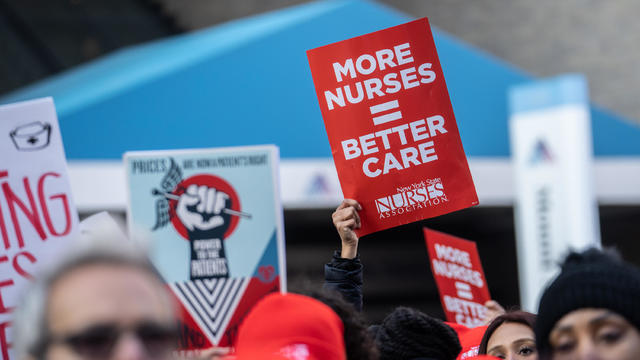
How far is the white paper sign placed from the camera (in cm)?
287

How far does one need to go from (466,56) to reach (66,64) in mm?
6583

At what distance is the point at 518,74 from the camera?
945 cm

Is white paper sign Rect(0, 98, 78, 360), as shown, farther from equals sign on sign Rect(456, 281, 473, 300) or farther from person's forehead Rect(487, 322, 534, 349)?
equals sign on sign Rect(456, 281, 473, 300)

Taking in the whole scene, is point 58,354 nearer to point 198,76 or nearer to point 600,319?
point 600,319

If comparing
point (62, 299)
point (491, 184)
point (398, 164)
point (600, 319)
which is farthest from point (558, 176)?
point (62, 299)

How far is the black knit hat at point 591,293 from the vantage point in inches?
67.4

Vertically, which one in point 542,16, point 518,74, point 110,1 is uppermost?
point 110,1

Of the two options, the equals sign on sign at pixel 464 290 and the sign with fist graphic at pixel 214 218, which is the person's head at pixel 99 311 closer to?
the sign with fist graphic at pixel 214 218

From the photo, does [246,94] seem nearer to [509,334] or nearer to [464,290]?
[464,290]

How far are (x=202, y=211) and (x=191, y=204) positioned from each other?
0.18 feet

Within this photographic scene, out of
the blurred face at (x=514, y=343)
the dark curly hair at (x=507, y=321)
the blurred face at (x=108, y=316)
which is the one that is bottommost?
the blurred face at (x=514, y=343)

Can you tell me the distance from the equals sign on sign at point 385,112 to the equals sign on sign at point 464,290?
4.36 feet

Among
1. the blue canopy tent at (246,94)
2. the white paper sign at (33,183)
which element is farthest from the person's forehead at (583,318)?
the blue canopy tent at (246,94)

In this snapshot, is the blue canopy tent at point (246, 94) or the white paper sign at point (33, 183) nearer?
the white paper sign at point (33, 183)
